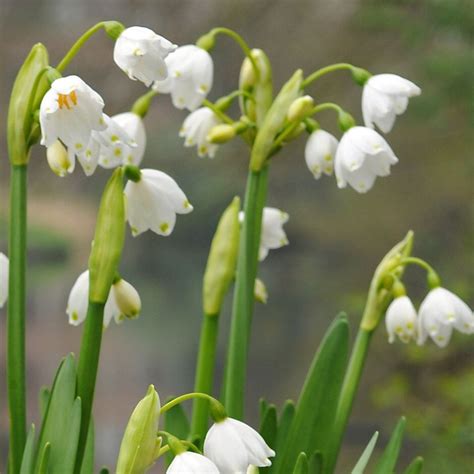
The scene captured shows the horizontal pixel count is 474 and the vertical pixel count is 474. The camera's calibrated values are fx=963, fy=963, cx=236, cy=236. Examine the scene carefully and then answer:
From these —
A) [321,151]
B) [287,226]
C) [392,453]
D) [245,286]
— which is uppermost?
[321,151]

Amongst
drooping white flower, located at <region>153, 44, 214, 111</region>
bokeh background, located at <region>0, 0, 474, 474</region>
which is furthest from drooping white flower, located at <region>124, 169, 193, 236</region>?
bokeh background, located at <region>0, 0, 474, 474</region>

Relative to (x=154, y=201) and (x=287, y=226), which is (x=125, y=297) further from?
(x=287, y=226)

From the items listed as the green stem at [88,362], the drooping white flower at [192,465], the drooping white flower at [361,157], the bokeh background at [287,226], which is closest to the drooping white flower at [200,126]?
the drooping white flower at [361,157]

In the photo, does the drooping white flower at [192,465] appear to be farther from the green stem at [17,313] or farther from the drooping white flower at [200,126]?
the drooping white flower at [200,126]

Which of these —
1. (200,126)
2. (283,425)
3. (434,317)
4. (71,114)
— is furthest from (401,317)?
(71,114)

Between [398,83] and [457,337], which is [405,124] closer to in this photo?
[457,337]

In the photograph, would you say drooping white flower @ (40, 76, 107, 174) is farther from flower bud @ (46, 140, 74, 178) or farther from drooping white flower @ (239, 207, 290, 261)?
drooping white flower @ (239, 207, 290, 261)

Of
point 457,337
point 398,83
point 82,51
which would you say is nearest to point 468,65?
point 457,337
